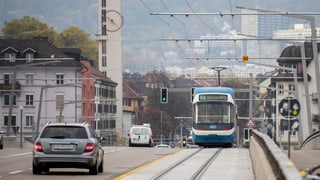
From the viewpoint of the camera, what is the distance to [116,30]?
15212cm

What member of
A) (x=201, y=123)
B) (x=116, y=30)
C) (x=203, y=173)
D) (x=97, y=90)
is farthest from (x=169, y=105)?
(x=203, y=173)

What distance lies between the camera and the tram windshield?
60.2 metres

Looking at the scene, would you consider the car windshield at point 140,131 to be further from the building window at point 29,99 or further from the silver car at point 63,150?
the silver car at point 63,150

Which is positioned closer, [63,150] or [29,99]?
[63,150]

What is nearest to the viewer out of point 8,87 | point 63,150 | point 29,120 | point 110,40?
point 63,150

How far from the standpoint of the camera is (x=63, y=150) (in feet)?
89.7

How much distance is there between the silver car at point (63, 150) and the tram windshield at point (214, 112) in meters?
32.7

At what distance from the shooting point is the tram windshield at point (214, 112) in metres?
60.2

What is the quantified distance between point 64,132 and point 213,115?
33140mm

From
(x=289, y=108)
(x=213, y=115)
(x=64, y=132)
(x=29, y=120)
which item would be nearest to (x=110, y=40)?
(x=29, y=120)

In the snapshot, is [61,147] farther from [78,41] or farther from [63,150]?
[78,41]

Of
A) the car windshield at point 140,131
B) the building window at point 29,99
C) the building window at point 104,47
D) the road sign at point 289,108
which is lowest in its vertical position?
the road sign at point 289,108

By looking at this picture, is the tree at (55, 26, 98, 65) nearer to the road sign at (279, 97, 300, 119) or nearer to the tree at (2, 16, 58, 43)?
the tree at (2, 16, 58, 43)

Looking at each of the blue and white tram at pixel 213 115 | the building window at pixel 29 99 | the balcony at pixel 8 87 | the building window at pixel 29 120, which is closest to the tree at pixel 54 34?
the balcony at pixel 8 87
